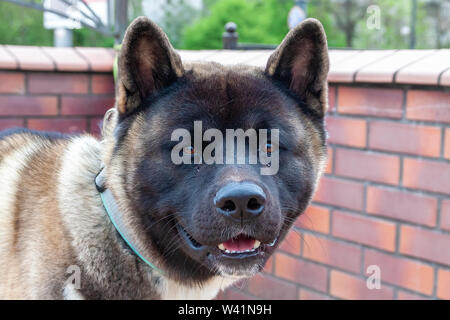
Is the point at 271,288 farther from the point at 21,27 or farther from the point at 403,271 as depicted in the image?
the point at 21,27

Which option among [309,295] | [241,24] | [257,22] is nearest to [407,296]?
[309,295]

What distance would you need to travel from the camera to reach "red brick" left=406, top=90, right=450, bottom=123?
2.33 metres

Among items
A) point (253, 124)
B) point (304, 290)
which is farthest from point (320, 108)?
point (304, 290)

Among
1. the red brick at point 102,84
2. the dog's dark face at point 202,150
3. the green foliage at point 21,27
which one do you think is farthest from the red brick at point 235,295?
the green foliage at point 21,27

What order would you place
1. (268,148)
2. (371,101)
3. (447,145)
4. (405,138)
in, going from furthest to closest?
1. (371,101)
2. (405,138)
3. (447,145)
4. (268,148)

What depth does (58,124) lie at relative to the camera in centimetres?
324

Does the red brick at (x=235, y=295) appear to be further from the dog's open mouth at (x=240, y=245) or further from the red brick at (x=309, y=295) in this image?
the dog's open mouth at (x=240, y=245)

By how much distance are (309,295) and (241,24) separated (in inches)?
599

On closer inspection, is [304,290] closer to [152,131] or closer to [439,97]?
[439,97]

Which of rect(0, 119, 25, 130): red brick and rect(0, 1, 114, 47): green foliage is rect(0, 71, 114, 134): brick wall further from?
rect(0, 1, 114, 47): green foliage

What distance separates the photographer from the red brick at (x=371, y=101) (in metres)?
2.51

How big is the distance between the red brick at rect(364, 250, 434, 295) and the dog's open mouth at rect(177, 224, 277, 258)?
37.4 inches

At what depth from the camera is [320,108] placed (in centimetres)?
222

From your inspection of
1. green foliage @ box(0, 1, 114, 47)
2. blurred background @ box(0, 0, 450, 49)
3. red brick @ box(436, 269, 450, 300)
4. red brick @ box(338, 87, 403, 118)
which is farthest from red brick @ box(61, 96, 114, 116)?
green foliage @ box(0, 1, 114, 47)
